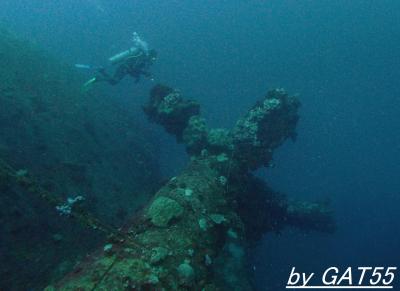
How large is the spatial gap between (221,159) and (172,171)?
975 cm

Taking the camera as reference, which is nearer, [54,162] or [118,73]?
[54,162]

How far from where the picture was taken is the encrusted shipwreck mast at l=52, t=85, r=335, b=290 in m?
4.39

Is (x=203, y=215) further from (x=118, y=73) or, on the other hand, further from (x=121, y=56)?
(x=118, y=73)

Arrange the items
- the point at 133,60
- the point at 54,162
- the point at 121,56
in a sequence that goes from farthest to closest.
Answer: the point at 133,60, the point at 121,56, the point at 54,162

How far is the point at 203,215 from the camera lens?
237 inches

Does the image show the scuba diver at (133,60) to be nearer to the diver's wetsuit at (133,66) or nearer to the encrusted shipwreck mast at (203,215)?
the diver's wetsuit at (133,66)

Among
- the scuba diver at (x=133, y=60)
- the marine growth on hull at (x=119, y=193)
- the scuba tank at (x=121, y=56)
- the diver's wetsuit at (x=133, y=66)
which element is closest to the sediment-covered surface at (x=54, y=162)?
the marine growth on hull at (x=119, y=193)

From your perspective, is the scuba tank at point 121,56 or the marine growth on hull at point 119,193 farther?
the scuba tank at point 121,56

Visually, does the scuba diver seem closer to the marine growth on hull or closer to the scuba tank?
the scuba tank

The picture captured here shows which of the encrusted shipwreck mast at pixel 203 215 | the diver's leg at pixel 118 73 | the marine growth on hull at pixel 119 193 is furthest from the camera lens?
the diver's leg at pixel 118 73

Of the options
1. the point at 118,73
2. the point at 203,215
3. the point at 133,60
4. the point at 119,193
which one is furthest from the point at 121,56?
the point at 203,215

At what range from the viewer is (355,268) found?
21.6 m

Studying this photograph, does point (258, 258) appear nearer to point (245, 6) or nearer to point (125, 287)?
point (125, 287)

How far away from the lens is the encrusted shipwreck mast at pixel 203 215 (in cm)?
439
